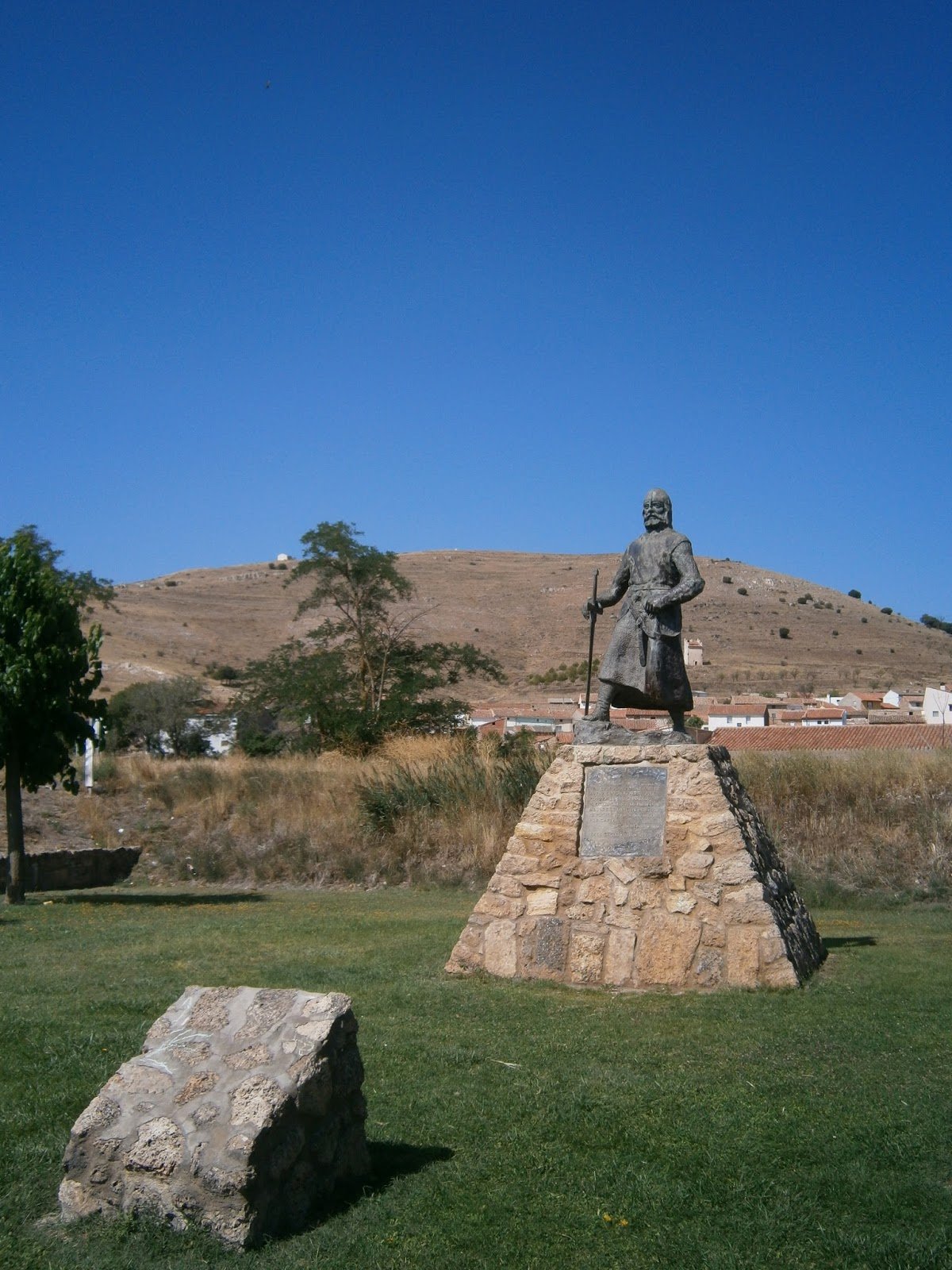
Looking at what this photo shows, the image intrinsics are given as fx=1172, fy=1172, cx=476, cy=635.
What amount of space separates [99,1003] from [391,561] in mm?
24736

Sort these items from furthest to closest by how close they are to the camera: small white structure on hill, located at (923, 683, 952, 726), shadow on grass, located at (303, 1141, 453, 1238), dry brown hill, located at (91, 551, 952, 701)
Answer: dry brown hill, located at (91, 551, 952, 701)
small white structure on hill, located at (923, 683, 952, 726)
shadow on grass, located at (303, 1141, 453, 1238)

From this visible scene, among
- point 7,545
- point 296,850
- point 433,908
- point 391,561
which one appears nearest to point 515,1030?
point 433,908

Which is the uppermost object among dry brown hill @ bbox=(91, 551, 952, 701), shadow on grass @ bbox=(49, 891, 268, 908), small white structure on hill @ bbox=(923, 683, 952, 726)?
dry brown hill @ bbox=(91, 551, 952, 701)

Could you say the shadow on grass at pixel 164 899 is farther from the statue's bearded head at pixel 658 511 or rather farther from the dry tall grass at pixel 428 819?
the statue's bearded head at pixel 658 511

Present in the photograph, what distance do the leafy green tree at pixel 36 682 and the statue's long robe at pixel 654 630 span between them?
8068mm

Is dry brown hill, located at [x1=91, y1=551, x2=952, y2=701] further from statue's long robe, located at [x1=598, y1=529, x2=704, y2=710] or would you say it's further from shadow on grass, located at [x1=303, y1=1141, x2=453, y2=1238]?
shadow on grass, located at [x1=303, y1=1141, x2=453, y2=1238]

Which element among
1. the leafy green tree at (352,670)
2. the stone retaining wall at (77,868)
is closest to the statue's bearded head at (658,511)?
the stone retaining wall at (77,868)

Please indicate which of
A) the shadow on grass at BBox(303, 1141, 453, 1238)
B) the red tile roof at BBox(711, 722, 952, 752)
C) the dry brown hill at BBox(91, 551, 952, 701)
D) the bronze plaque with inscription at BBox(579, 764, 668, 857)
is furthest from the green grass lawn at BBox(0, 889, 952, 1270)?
the dry brown hill at BBox(91, 551, 952, 701)

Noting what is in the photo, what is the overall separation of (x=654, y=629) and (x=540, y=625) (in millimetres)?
67313

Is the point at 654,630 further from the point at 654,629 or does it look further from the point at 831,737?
the point at 831,737

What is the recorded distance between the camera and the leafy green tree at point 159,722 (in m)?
39.2

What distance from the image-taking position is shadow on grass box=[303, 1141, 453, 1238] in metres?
4.07

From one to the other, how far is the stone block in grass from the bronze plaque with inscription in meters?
4.26

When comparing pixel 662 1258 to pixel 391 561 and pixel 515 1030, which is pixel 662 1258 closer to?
pixel 515 1030
